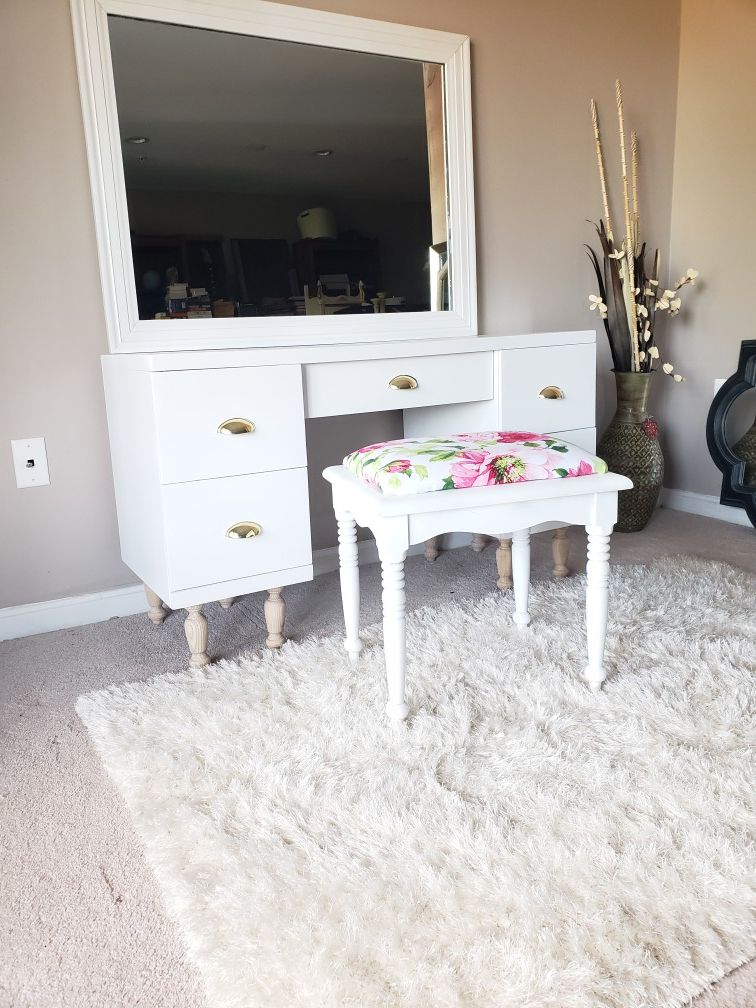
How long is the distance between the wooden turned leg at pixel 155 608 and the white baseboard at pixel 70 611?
0.10 m

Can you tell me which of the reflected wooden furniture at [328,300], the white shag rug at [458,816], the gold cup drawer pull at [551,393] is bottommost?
the white shag rug at [458,816]

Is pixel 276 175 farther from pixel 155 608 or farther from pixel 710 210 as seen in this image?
pixel 710 210

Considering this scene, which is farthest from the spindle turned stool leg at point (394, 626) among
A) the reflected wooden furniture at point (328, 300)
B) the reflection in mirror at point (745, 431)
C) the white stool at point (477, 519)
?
the reflection in mirror at point (745, 431)

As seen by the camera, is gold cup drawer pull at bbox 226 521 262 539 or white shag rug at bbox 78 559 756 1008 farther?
gold cup drawer pull at bbox 226 521 262 539

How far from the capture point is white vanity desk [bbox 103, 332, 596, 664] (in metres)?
1.49

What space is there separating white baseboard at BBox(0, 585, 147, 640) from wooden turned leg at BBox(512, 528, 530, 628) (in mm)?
918

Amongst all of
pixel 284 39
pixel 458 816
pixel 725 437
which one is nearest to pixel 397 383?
pixel 284 39

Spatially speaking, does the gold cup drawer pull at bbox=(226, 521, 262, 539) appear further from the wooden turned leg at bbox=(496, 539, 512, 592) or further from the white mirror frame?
the wooden turned leg at bbox=(496, 539, 512, 592)

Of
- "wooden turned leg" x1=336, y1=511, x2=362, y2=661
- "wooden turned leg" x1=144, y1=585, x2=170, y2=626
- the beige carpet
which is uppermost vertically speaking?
"wooden turned leg" x1=336, y1=511, x2=362, y2=661

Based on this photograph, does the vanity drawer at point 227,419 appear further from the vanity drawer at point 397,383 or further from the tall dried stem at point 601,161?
Answer: the tall dried stem at point 601,161

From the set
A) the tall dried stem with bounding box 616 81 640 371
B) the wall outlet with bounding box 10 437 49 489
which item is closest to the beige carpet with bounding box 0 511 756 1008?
the wall outlet with bounding box 10 437 49 489

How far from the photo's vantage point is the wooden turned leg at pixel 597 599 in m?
1.35

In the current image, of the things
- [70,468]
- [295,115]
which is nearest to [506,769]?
[70,468]

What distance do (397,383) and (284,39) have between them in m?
0.90
